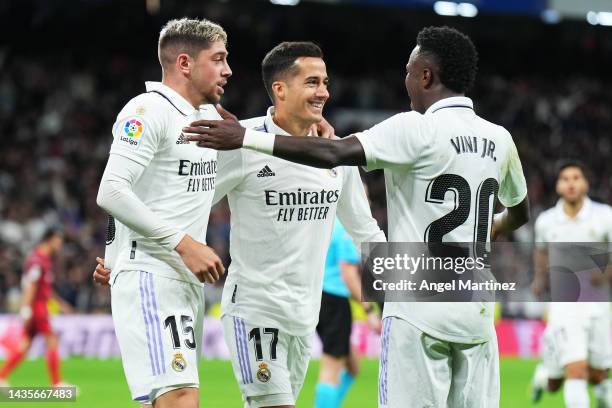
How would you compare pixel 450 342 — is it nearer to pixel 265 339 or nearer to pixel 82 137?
pixel 265 339

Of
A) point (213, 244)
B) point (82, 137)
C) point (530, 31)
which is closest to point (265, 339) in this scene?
point (213, 244)

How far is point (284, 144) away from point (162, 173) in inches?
38.8

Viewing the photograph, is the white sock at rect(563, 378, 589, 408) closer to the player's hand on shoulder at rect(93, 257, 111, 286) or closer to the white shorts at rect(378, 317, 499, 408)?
the white shorts at rect(378, 317, 499, 408)

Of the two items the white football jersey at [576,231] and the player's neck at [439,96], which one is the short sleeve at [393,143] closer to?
the player's neck at [439,96]

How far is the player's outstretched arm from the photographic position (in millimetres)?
4383

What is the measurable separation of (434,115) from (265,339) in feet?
5.34

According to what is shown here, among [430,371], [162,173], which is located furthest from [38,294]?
[430,371]

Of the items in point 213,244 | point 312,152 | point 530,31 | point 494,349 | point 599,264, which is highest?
point 530,31

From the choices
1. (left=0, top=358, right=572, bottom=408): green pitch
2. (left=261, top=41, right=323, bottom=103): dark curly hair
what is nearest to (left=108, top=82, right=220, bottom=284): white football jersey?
(left=261, top=41, right=323, bottom=103): dark curly hair

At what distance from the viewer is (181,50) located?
213 inches

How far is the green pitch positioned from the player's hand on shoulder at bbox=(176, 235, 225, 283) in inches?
233

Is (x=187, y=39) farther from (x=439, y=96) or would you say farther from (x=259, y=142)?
(x=439, y=96)

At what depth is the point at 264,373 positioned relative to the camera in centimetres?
540

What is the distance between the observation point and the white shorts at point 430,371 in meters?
4.47
